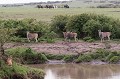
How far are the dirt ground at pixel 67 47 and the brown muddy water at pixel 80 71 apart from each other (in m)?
2.47

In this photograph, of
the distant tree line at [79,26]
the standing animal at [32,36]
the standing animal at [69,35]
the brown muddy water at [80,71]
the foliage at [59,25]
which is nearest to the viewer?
the brown muddy water at [80,71]

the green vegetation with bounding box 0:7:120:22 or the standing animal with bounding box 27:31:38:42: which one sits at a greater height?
the standing animal with bounding box 27:31:38:42

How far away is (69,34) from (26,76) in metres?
13.4

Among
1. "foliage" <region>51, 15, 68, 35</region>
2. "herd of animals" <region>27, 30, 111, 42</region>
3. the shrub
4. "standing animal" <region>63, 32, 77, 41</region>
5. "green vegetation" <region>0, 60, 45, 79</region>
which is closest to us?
"green vegetation" <region>0, 60, 45, 79</region>

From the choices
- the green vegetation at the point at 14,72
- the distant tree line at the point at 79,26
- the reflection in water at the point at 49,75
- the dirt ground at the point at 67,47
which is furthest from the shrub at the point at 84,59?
the green vegetation at the point at 14,72

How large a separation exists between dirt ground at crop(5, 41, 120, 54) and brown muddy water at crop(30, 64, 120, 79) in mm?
2471


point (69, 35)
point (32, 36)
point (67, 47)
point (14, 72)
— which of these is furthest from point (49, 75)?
point (69, 35)

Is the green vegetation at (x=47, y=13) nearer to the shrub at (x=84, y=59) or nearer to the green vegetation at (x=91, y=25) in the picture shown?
the green vegetation at (x=91, y=25)

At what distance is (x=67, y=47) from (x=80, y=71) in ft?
17.7

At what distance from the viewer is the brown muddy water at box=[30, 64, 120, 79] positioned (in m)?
27.9

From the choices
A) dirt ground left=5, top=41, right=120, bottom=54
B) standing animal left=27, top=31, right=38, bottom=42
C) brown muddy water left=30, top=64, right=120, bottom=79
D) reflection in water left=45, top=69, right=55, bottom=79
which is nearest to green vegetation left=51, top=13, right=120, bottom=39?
dirt ground left=5, top=41, right=120, bottom=54

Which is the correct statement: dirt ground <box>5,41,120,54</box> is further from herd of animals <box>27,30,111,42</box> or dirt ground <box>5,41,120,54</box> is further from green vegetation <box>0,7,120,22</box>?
green vegetation <box>0,7,120,22</box>

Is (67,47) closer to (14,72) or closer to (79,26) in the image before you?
(79,26)

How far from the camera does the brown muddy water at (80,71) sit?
27.9 m
